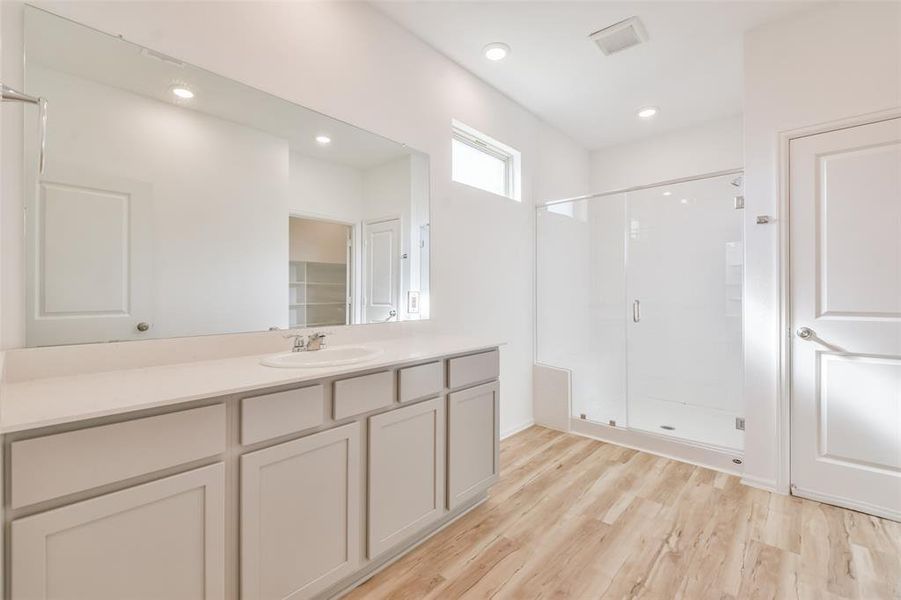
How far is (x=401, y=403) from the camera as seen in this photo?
5.41 feet

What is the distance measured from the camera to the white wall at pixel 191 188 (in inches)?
52.2

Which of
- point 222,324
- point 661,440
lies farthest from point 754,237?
point 222,324

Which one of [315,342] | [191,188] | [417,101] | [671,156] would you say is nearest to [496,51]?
[417,101]

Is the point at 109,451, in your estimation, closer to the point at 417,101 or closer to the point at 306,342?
the point at 306,342

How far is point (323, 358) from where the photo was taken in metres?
1.78

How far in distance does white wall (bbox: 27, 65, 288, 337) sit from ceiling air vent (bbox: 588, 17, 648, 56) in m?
2.04

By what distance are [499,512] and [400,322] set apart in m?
1.18

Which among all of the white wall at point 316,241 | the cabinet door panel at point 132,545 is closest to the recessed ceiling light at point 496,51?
the white wall at point 316,241

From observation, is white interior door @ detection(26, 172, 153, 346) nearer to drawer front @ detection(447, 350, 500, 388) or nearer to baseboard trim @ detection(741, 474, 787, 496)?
drawer front @ detection(447, 350, 500, 388)

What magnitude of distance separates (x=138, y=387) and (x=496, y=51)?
269 centimetres

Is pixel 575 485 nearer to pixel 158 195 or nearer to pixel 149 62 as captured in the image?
pixel 158 195

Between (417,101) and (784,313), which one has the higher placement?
(417,101)

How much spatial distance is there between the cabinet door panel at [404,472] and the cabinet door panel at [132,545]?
0.55 m

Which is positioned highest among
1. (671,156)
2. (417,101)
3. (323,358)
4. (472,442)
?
(671,156)
